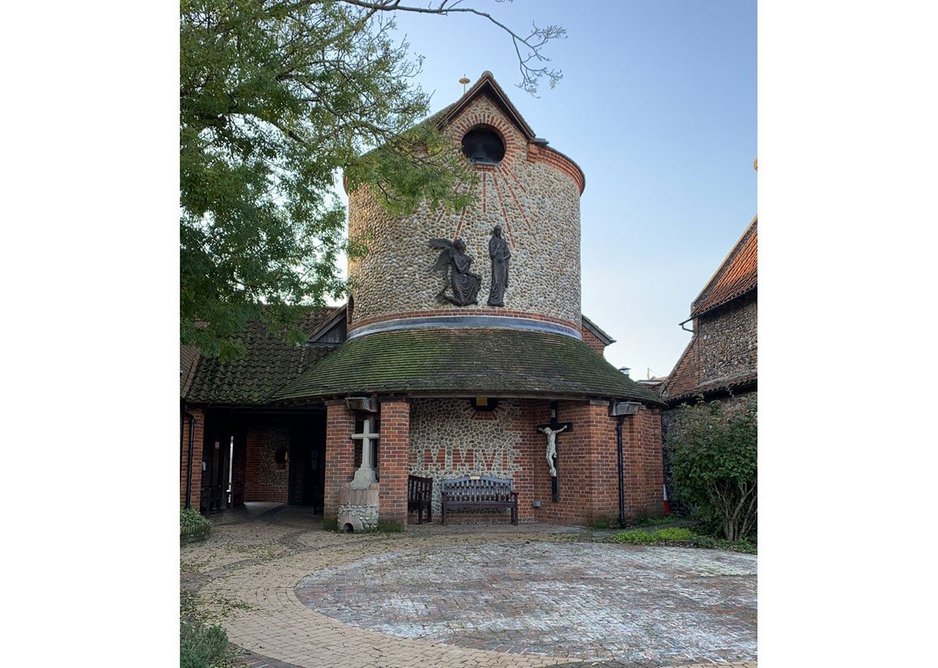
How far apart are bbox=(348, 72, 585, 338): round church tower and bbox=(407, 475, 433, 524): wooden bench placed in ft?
10.0

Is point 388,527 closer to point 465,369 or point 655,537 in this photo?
point 465,369

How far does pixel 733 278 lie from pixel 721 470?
864 cm

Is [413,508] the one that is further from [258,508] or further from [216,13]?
[216,13]

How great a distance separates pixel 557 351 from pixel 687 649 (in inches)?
379

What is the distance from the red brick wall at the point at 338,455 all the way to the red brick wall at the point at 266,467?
7.14 metres

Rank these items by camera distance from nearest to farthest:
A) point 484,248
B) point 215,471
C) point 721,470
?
point 721,470, point 484,248, point 215,471

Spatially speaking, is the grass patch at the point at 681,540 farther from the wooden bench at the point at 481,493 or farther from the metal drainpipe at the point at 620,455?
the wooden bench at the point at 481,493

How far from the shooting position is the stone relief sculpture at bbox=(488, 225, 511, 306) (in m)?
14.5

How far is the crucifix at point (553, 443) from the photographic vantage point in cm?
1377

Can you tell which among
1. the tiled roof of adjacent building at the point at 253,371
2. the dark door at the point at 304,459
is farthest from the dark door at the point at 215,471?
the dark door at the point at 304,459

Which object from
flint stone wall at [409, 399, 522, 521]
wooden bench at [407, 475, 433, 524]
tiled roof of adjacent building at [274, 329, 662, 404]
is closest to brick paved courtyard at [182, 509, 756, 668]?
wooden bench at [407, 475, 433, 524]

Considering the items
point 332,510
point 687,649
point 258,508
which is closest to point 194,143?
point 687,649

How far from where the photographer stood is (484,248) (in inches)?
576

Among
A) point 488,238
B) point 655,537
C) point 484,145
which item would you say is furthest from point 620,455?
point 484,145
